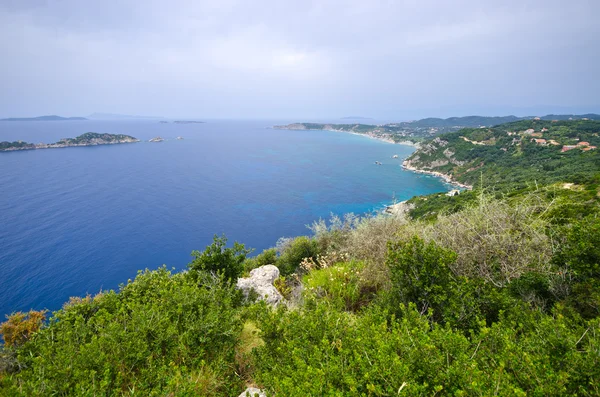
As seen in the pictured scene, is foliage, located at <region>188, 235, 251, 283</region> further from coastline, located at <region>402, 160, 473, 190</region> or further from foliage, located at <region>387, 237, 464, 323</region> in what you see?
coastline, located at <region>402, 160, 473, 190</region>

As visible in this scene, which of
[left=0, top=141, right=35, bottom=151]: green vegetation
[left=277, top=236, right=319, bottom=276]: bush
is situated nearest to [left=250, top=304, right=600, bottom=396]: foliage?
[left=277, top=236, right=319, bottom=276]: bush

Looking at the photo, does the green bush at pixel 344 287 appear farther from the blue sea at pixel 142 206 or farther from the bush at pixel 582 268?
the blue sea at pixel 142 206

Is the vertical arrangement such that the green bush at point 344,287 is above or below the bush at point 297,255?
above

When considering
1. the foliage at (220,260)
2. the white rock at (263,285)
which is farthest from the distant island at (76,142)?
the white rock at (263,285)

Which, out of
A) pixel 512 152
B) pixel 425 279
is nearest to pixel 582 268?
pixel 425 279

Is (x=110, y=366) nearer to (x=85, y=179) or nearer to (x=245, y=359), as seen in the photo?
(x=245, y=359)

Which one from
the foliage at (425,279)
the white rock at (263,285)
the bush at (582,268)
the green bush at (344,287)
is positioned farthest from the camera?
the white rock at (263,285)
